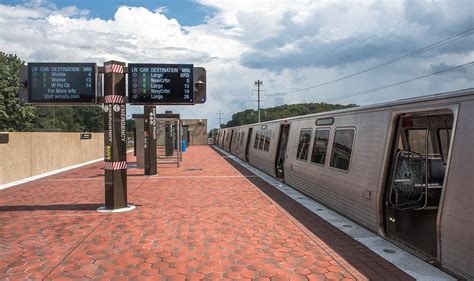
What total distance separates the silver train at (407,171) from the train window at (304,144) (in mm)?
431

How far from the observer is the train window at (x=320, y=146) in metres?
9.21

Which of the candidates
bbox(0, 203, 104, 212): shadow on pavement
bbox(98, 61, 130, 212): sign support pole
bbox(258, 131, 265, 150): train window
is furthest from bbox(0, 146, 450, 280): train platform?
bbox(258, 131, 265, 150): train window

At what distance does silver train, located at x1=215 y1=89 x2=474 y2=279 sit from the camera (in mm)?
4406

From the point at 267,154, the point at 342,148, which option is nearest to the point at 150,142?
the point at 267,154

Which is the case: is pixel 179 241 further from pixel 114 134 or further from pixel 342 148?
pixel 342 148

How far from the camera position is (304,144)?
1104cm

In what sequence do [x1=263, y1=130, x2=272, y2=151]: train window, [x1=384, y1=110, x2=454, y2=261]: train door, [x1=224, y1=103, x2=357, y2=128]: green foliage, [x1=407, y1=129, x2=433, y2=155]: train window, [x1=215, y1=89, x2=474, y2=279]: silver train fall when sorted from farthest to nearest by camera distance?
1. [x1=224, y1=103, x2=357, y2=128]: green foliage
2. [x1=263, y1=130, x2=272, y2=151]: train window
3. [x1=407, y1=129, x2=433, y2=155]: train window
4. [x1=384, y1=110, x2=454, y2=261]: train door
5. [x1=215, y1=89, x2=474, y2=279]: silver train

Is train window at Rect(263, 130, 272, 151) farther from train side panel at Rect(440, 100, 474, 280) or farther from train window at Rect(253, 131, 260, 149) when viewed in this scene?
train side panel at Rect(440, 100, 474, 280)

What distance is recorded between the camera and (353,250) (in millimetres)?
5602

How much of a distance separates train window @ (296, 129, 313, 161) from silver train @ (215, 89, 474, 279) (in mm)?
431

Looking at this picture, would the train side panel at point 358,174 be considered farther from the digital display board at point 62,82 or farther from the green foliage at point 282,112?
the green foliage at point 282,112

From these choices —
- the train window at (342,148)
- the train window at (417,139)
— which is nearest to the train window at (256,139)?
the train window at (342,148)

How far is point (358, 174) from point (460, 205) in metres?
2.70

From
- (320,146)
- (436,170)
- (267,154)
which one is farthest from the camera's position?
(267,154)
